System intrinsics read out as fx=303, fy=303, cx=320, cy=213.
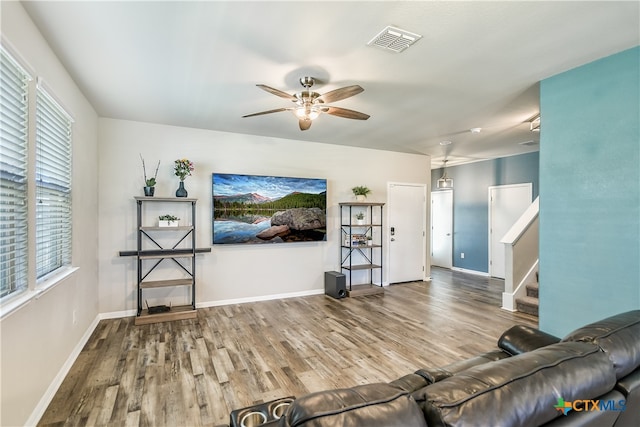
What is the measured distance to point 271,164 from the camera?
492 centimetres

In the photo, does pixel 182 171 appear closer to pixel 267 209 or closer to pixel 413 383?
pixel 267 209

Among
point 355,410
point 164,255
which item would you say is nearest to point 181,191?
point 164,255

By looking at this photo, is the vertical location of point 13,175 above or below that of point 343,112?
below

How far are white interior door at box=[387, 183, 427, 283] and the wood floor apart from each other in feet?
4.38

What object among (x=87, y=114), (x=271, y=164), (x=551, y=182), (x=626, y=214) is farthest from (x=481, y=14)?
(x=87, y=114)

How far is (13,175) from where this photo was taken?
1776 millimetres

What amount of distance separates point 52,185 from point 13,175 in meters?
0.71

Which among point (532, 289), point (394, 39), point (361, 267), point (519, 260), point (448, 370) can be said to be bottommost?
point (532, 289)

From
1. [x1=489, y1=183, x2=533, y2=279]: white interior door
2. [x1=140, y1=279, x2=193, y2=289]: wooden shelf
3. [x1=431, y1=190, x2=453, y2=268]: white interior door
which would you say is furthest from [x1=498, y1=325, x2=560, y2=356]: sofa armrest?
[x1=431, y1=190, x2=453, y2=268]: white interior door

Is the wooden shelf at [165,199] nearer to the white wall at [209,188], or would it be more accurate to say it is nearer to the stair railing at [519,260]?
the white wall at [209,188]

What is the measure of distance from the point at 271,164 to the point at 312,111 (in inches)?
82.6

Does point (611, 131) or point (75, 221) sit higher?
point (611, 131)

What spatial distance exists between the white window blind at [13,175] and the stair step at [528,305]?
5.34 metres

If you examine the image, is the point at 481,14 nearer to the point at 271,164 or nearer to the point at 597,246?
the point at 597,246
